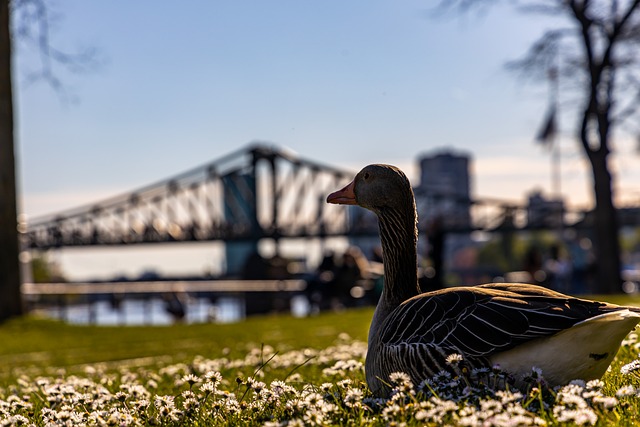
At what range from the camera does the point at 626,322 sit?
11.4 ft

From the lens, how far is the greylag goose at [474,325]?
3590 millimetres

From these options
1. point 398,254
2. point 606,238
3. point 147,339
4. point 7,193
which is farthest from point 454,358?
point 606,238

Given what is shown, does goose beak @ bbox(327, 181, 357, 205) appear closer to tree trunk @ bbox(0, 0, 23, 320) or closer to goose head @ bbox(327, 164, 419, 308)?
goose head @ bbox(327, 164, 419, 308)

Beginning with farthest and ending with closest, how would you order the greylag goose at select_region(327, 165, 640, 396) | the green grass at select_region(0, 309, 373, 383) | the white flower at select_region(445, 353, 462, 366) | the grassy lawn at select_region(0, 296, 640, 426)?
the green grass at select_region(0, 309, 373, 383) < the white flower at select_region(445, 353, 462, 366) < the greylag goose at select_region(327, 165, 640, 396) < the grassy lawn at select_region(0, 296, 640, 426)

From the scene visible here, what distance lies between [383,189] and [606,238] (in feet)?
65.4

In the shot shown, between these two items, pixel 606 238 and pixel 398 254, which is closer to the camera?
pixel 398 254

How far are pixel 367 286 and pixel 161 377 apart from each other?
16.2 m

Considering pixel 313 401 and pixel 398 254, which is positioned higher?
pixel 398 254

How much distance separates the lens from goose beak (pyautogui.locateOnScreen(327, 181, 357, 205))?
4.67m

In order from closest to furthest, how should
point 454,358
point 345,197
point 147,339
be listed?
1. point 454,358
2. point 345,197
3. point 147,339

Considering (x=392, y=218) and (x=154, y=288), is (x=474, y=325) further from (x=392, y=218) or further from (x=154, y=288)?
(x=154, y=288)

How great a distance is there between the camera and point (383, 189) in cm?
455

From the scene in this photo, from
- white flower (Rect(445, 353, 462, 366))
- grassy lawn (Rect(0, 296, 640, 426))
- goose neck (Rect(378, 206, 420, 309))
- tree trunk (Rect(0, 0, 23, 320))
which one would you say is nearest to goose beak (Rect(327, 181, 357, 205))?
goose neck (Rect(378, 206, 420, 309))

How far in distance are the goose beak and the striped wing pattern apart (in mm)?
696
